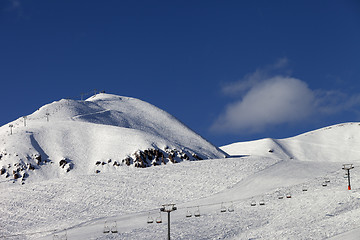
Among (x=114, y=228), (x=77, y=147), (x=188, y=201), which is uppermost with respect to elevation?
(x=77, y=147)

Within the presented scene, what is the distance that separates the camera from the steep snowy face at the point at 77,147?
114 metres

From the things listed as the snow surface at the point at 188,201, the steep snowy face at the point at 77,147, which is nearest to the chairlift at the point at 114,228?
the snow surface at the point at 188,201

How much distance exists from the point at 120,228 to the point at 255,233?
18.5 meters

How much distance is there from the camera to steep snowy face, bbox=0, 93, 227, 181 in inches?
4505

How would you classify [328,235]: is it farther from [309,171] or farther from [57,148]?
[57,148]

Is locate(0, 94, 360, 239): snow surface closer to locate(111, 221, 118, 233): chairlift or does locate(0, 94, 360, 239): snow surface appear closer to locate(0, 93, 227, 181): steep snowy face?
locate(111, 221, 118, 233): chairlift

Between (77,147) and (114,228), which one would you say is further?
(77,147)

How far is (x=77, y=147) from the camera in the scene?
128750 mm

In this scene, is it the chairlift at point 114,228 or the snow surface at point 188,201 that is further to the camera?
A: the chairlift at point 114,228

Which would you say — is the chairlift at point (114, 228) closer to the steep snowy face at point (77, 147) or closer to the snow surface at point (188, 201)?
the snow surface at point (188, 201)

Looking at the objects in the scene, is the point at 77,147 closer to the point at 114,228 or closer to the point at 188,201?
the point at 188,201

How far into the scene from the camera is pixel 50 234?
6100 centimetres

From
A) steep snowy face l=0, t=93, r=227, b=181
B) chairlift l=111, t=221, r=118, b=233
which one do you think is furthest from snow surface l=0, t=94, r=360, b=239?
steep snowy face l=0, t=93, r=227, b=181

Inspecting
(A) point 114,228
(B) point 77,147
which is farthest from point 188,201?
(B) point 77,147
